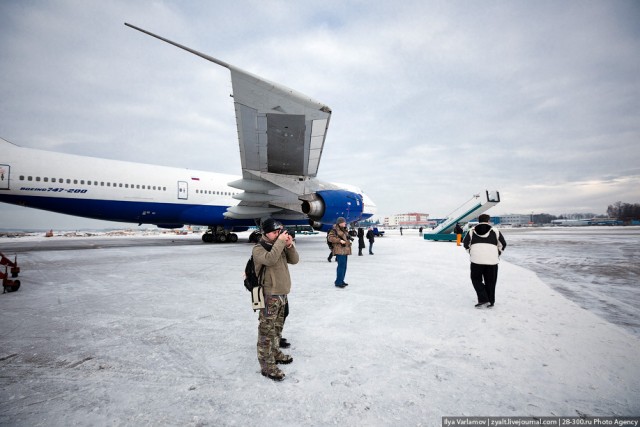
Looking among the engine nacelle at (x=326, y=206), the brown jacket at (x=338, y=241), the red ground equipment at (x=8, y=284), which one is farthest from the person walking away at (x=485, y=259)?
the red ground equipment at (x=8, y=284)

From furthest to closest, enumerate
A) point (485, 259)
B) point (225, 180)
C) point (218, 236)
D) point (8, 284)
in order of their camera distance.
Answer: point (218, 236) → point (225, 180) → point (8, 284) → point (485, 259)

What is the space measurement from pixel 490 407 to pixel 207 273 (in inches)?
269

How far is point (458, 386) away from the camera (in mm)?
2225

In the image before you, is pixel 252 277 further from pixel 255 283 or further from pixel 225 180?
pixel 225 180

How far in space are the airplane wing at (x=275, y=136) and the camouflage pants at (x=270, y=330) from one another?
429 centimetres

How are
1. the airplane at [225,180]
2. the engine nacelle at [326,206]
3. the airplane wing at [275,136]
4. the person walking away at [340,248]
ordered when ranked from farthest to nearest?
the engine nacelle at [326,206], the airplane at [225,180], the airplane wing at [275,136], the person walking away at [340,248]

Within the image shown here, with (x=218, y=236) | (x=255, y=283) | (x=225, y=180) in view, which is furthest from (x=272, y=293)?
(x=218, y=236)

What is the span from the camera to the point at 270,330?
2467mm

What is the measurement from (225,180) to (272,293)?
15.4m

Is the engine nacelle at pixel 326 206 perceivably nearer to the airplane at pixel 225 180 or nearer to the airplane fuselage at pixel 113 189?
the airplane at pixel 225 180

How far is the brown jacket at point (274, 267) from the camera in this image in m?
2.48

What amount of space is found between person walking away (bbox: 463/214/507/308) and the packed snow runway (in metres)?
0.29

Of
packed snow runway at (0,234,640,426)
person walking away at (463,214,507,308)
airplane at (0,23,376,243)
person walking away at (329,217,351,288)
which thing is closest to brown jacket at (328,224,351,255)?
person walking away at (329,217,351,288)

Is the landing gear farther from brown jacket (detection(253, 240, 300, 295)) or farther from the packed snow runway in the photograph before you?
brown jacket (detection(253, 240, 300, 295))
